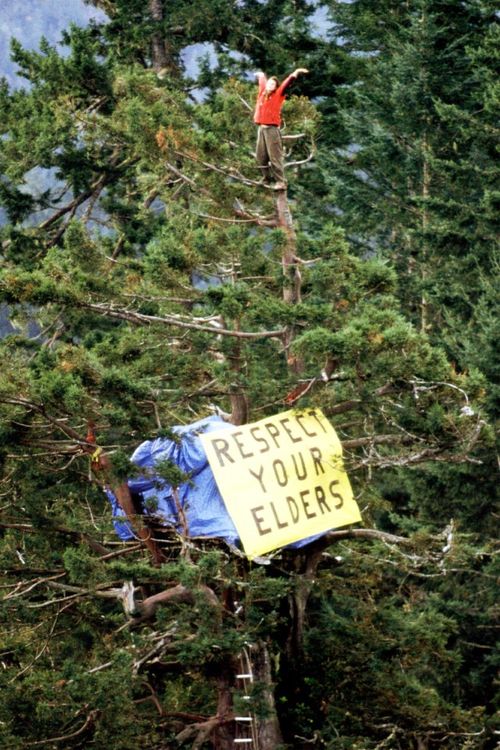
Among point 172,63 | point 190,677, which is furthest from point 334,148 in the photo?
point 190,677

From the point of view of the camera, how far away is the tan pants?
49.3 feet

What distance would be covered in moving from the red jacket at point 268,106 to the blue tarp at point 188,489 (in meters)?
3.23

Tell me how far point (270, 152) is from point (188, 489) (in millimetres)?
3675

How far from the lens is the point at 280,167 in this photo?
15367 mm

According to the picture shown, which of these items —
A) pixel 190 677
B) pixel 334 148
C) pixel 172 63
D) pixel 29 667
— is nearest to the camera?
pixel 29 667

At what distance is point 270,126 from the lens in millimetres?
14953

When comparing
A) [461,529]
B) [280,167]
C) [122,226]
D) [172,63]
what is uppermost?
[280,167]

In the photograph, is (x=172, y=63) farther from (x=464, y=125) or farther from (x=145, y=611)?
(x=145, y=611)

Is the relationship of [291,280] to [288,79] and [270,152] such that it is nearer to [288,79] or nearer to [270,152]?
[270,152]

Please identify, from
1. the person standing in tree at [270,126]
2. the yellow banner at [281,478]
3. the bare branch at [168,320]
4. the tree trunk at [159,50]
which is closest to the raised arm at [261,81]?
the person standing in tree at [270,126]

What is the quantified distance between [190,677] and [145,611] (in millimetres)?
4403

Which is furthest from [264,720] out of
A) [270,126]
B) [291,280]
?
[270,126]

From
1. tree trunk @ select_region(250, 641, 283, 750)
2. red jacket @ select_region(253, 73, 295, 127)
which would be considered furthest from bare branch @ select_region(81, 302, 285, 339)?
tree trunk @ select_region(250, 641, 283, 750)

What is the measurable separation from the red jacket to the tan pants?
8 cm
